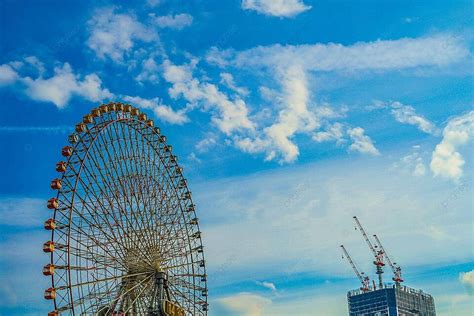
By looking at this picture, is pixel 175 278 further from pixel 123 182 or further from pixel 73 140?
pixel 73 140

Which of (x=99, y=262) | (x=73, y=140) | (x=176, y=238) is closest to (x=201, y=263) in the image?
(x=176, y=238)

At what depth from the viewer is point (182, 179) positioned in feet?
296

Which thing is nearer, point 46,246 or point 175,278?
point 46,246

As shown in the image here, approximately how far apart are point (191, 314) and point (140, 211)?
46.2 ft

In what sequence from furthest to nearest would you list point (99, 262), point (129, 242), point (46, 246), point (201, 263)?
point (201, 263)
point (129, 242)
point (99, 262)
point (46, 246)

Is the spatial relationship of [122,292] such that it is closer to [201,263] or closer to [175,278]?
[175,278]

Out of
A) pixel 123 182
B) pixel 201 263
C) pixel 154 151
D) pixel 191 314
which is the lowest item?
pixel 191 314

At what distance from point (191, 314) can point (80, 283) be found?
19068mm

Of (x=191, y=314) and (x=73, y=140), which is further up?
(x=73, y=140)

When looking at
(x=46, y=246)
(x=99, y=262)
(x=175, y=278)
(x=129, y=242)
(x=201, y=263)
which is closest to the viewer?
(x=46, y=246)

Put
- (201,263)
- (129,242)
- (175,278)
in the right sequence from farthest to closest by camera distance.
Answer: (201,263) < (175,278) < (129,242)

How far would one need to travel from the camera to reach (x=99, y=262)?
7119 cm

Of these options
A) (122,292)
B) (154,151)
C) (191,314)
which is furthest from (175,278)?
(154,151)

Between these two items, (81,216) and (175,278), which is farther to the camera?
(175,278)
